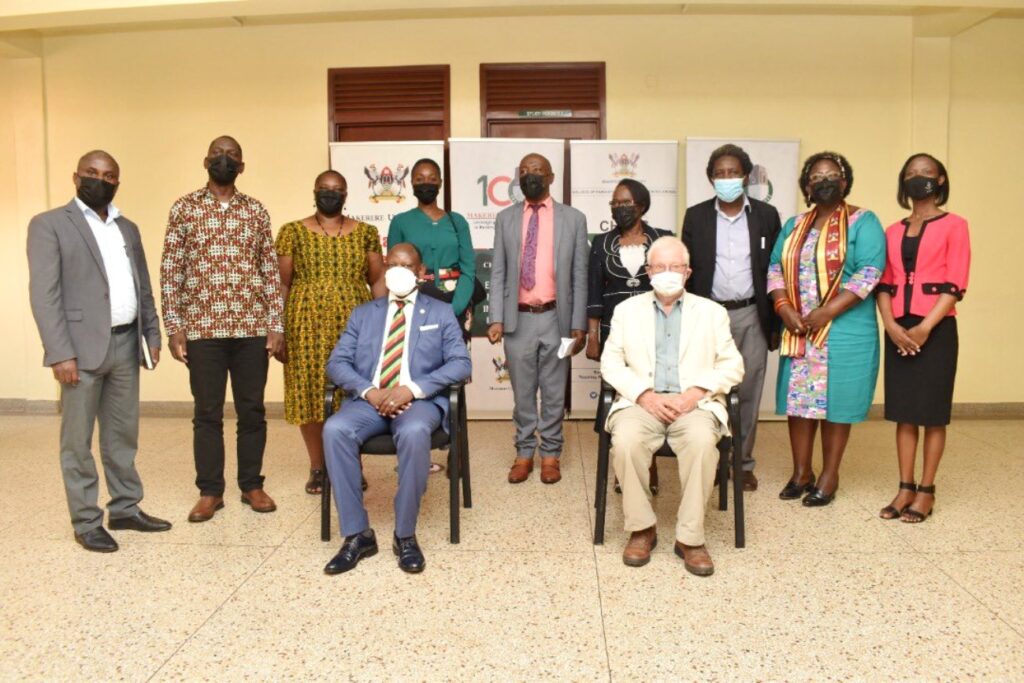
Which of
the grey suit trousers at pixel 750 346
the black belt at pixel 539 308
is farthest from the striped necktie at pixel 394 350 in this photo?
the grey suit trousers at pixel 750 346

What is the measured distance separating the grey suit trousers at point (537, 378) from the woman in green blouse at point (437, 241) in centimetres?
35

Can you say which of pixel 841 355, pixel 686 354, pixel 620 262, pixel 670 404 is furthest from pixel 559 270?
pixel 841 355

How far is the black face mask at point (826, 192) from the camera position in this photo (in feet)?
10.9

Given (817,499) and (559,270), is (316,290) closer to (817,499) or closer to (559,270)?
(559,270)

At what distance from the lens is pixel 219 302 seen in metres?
3.24

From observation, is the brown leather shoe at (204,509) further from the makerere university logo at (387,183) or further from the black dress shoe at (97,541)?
the makerere university logo at (387,183)

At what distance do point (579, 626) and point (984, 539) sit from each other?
1.97 metres

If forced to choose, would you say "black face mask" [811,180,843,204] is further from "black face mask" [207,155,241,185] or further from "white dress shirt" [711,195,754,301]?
"black face mask" [207,155,241,185]

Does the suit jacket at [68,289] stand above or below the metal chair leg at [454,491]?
above

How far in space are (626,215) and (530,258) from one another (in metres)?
0.58

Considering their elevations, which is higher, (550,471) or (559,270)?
(559,270)

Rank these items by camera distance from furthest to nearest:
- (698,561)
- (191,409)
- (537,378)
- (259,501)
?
(191,409)
(537,378)
(259,501)
(698,561)

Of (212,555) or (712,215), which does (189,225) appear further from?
(712,215)

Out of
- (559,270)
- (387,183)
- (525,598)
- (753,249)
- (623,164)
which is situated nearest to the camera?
(525,598)
